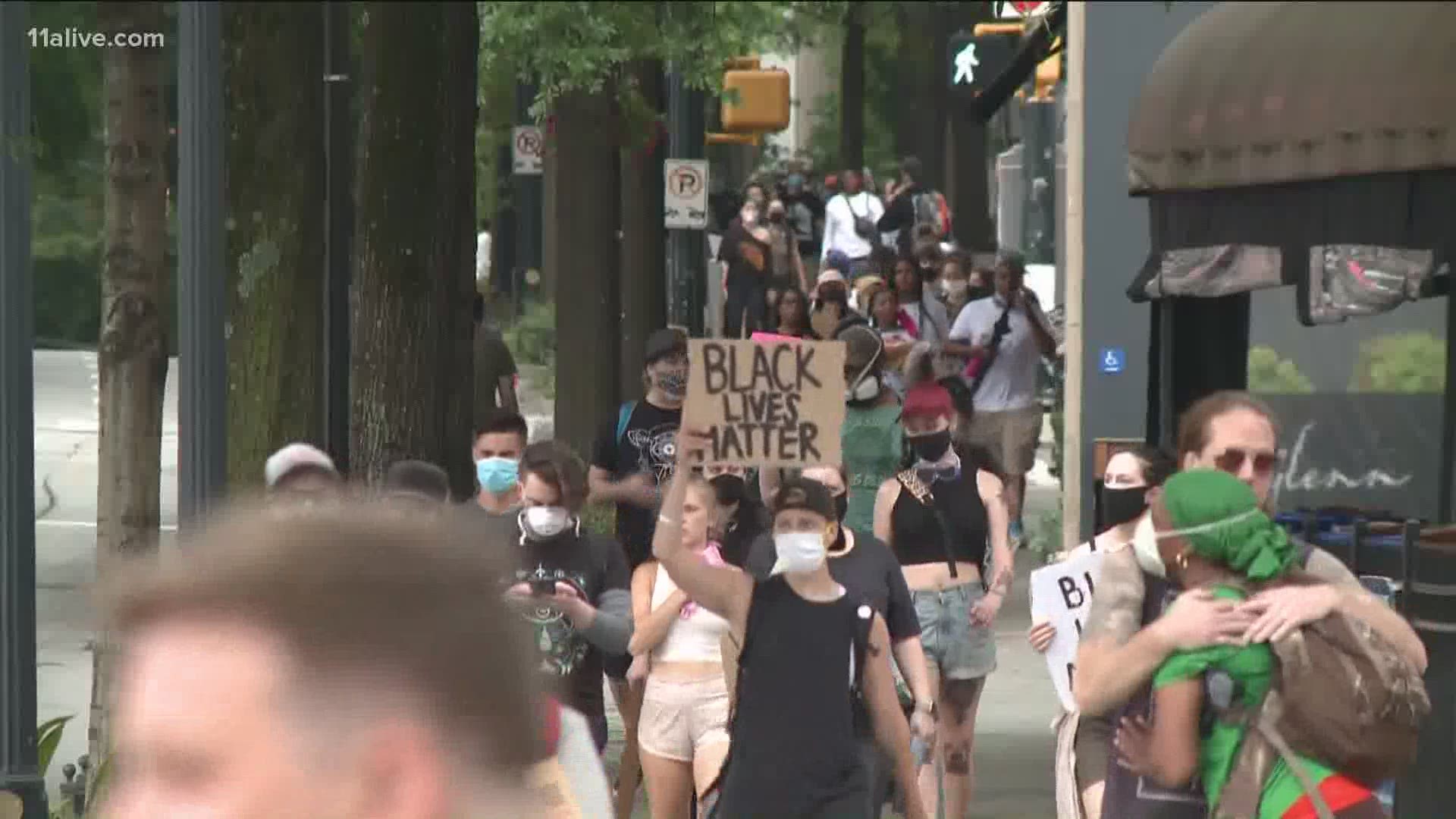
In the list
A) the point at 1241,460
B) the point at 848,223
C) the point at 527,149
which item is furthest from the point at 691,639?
the point at 848,223

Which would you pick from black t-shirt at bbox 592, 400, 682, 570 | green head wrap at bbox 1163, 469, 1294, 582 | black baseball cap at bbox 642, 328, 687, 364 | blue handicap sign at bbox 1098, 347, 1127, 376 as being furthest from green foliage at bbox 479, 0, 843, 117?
green head wrap at bbox 1163, 469, 1294, 582

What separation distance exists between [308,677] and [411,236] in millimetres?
10175

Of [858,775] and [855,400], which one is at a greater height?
[855,400]

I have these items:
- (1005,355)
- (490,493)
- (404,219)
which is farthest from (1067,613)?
(1005,355)

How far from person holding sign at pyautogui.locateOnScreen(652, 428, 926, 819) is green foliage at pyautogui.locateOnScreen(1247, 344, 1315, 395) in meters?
10.7

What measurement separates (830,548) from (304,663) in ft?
25.0

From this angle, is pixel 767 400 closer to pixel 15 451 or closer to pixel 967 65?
pixel 15 451

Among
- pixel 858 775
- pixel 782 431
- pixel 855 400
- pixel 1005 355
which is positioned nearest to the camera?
pixel 858 775

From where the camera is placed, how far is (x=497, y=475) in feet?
32.4

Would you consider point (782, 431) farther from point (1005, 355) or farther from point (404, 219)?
point (1005, 355)

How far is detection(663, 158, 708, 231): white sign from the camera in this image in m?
24.2

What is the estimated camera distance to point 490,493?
9.92 m

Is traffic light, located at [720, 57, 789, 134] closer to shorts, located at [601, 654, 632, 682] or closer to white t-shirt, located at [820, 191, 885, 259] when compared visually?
white t-shirt, located at [820, 191, 885, 259]

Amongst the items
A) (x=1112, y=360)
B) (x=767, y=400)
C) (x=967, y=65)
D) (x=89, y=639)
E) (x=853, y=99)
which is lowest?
→ (x=1112, y=360)
